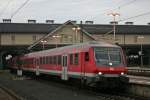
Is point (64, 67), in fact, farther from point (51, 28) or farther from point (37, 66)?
point (51, 28)

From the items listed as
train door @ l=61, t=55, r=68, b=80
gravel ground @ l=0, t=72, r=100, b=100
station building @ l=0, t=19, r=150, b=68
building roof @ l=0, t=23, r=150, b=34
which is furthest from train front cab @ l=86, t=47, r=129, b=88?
building roof @ l=0, t=23, r=150, b=34

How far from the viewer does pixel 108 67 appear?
2514 centimetres

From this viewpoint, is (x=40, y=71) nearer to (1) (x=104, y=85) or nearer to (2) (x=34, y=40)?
(1) (x=104, y=85)

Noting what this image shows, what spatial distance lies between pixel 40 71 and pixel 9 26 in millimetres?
53985

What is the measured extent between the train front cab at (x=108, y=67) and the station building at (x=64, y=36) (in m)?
62.9

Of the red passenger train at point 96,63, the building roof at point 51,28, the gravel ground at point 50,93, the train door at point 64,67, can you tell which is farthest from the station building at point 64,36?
the red passenger train at point 96,63

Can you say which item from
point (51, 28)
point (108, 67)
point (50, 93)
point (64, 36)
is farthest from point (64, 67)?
point (51, 28)

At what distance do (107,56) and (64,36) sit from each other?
2844 inches

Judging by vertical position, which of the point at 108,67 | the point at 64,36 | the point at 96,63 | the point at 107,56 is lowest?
the point at 108,67

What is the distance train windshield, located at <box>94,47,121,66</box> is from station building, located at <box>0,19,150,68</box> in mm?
62759

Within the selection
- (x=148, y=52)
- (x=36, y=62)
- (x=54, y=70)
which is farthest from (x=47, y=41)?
(x=54, y=70)

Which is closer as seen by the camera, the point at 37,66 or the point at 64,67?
the point at 64,67

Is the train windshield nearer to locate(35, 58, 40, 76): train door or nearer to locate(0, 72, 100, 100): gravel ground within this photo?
locate(0, 72, 100, 100): gravel ground

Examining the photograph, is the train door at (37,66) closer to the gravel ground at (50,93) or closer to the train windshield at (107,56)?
the gravel ground at (50,93)
